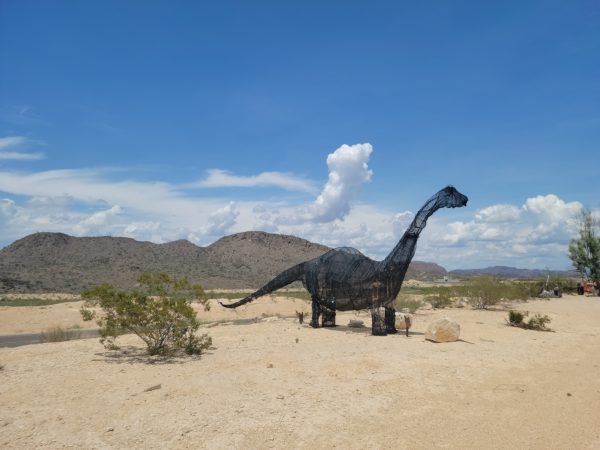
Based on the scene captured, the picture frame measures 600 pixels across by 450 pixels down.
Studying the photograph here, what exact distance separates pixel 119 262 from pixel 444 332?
58461 mm

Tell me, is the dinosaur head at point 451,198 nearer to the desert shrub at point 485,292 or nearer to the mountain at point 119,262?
the desert shrub at point 485,292

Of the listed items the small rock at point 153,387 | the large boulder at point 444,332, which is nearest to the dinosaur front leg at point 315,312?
the large boulder at point 444,332

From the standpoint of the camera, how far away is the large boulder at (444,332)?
40.3ft

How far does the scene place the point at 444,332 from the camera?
1229 cm

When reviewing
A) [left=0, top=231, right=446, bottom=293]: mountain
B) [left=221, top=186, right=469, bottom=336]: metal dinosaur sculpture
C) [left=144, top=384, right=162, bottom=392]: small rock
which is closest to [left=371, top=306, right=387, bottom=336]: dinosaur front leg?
[left=221, top=186, right=469, bottom=336]: metal dinosaur sculpture

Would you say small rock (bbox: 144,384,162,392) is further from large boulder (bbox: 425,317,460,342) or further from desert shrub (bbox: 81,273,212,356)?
large boulder (bbox: 425,317,460,342)

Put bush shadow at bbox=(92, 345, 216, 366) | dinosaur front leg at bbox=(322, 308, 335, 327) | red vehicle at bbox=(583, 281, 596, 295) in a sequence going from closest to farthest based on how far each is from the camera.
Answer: bush shadow at bbox=(92, 345, 216, 366) → dinosaur front leg at bbox=(322, 308, 335, 327) → red vehicle at bbox=(583, 281, 596, 295)

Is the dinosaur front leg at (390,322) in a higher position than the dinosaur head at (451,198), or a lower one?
lower

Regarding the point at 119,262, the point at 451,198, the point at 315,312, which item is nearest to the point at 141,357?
the point at 315,312

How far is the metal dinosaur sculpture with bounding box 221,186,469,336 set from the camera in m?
13.7

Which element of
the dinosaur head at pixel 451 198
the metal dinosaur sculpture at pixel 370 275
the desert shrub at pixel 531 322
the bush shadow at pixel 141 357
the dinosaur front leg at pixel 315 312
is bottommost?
the bush shadow at pixel 141 357

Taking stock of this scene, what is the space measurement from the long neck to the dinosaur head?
15cm

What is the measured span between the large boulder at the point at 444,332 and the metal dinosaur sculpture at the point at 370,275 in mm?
1672

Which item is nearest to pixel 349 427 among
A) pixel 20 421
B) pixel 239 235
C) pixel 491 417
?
pixel 491 417
